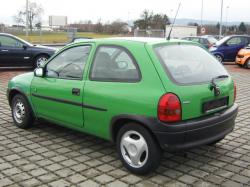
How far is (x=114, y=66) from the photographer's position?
4703 millimetres

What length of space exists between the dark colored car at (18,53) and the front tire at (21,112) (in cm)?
801

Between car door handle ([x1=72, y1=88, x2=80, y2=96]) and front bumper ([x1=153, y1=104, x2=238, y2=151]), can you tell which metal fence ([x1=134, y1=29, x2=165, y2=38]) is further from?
front bumper ([x1=153, y1=104, x2=238, y2=151])

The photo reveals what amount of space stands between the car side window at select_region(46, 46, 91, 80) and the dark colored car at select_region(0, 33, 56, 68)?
350 inches

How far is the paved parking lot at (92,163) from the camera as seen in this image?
14.0 ft

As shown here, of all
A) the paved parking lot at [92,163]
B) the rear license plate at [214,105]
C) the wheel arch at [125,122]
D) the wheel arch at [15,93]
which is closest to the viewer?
the wheel arch at [125,122]

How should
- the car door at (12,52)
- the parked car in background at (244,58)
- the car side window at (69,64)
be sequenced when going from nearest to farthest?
1. the car side window at (69,64)
2. the car door at (12,52)
3. the parked car in background at (244,58)

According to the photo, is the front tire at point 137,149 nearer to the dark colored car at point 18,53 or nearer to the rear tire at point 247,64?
the dark colored car at point 18,53

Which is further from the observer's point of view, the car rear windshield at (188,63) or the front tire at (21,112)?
the front tire at (21,112)

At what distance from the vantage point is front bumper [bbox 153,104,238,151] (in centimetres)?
405

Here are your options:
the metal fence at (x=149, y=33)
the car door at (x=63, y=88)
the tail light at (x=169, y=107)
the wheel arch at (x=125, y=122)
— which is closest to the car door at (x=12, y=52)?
the car door at (x=63, y=88)

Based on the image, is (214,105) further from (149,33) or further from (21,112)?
(149,33)

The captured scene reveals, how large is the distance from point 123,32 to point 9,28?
1332 cm

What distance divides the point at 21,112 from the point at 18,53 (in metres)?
8.42

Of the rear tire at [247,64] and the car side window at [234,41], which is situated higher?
the car side window at [234,41]
